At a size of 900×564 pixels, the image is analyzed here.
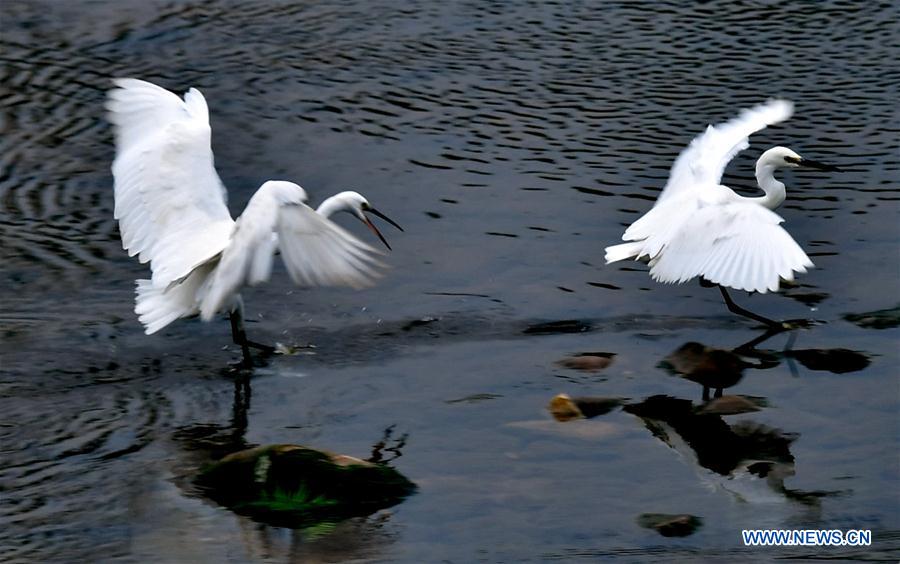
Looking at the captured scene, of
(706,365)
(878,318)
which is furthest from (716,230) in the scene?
(878,318)

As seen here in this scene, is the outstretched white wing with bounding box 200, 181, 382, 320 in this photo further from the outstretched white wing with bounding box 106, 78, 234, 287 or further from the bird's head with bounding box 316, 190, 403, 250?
the bird's head with bounding box 316, 190, 403, 250

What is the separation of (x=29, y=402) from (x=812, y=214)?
5.51 meters

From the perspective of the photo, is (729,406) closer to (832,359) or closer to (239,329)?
(832,359)

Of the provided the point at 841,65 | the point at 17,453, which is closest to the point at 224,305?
the point at 17,453

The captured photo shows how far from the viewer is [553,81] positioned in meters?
11.9

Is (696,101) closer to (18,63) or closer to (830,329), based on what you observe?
(830,329)

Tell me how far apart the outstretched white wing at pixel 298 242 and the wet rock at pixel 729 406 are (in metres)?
1.98

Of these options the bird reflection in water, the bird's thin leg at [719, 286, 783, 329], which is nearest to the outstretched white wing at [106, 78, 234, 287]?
the bird reflection in water

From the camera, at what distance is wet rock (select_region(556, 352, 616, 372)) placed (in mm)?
7828

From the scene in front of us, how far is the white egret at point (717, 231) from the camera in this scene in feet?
24.3

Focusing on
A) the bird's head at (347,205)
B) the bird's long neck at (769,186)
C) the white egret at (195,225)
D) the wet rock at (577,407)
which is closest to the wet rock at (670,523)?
the wet rock at (577,407)

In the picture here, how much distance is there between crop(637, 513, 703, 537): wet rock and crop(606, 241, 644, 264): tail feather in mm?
2151

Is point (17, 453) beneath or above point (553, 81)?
beneath

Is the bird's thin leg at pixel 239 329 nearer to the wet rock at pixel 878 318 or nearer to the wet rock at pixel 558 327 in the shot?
the wet rock at pixel 558 327
